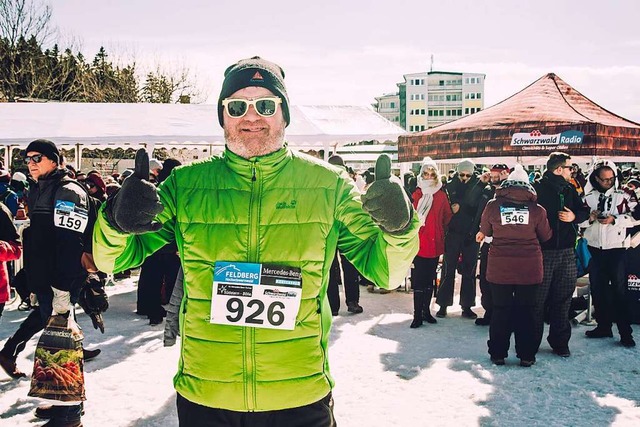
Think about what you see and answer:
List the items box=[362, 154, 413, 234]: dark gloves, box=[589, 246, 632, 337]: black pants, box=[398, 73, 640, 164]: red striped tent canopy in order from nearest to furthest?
1. box=[362, 154, 413, 234]: dark gloves
2. box=[589, 246, 632, 337]: black pants
3. box=[398, 73, 640, 164]: red striped tent canopy

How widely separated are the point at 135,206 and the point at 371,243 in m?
0.85

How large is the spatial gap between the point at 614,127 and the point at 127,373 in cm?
1117

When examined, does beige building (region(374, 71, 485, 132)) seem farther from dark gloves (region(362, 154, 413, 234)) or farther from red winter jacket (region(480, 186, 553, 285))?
dark gloves (region(362, 154, 413, 234))

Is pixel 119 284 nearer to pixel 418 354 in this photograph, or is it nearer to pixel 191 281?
pixel 418 354

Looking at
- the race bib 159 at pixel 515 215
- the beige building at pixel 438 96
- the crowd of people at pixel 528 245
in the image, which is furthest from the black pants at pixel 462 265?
the beige building at pixel 438 96

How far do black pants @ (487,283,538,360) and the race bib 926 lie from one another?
150 inches

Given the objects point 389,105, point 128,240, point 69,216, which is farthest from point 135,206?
point 389,105

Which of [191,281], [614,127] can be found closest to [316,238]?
[191,281]

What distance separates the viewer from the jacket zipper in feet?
6.75

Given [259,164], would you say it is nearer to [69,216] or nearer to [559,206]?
[69,216]

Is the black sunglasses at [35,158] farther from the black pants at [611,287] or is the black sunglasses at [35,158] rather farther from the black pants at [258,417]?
the black pants at [611,287]

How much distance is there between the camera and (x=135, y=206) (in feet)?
6.32

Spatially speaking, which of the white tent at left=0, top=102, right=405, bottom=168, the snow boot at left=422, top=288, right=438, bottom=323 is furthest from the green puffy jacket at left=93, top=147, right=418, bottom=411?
the white tent at left=0, top=102, right=405, bottom=168

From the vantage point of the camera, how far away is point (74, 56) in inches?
1480
